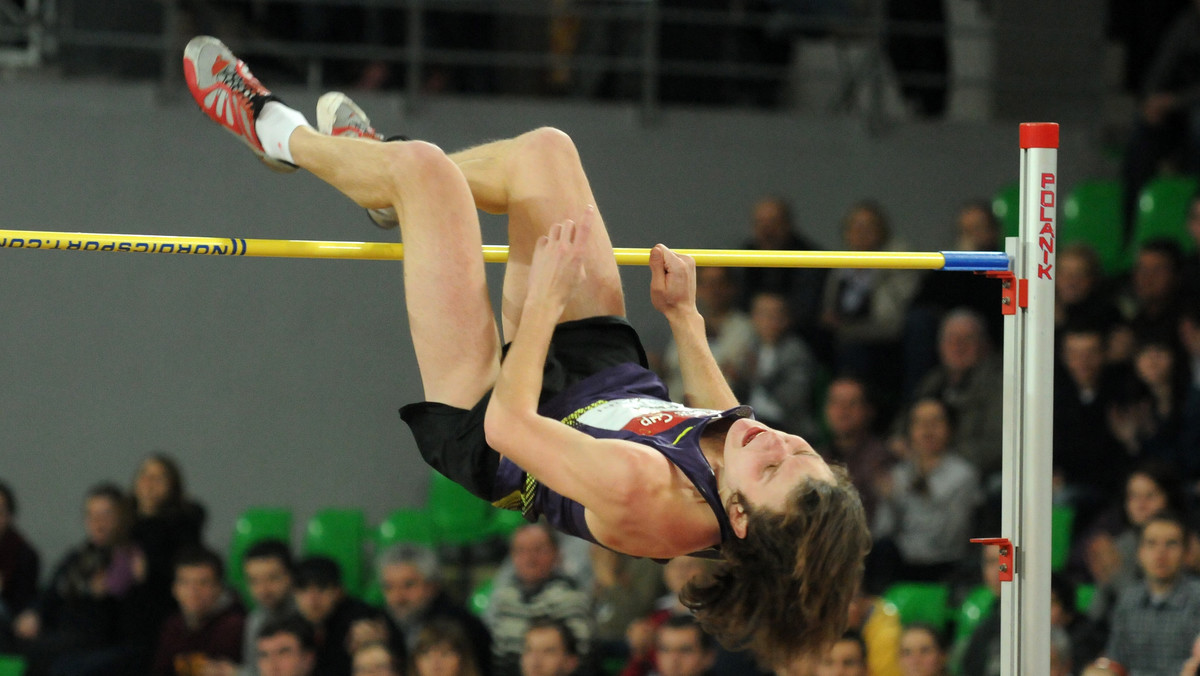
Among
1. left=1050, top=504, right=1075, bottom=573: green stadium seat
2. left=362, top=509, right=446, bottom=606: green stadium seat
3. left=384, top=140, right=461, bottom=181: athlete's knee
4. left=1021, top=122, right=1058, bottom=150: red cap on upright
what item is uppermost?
left=1021, top=122, right=1058, bottom=150: red cap on upright

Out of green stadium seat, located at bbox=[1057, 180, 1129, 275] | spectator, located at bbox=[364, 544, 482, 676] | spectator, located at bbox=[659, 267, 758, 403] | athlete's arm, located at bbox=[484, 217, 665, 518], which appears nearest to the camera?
athlete's arm, located at bbox=[484, 217, 665, 518]

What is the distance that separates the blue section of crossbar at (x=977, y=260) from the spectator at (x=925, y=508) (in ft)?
7.91

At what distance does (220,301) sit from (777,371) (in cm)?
268

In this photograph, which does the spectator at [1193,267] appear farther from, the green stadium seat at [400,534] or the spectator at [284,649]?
the spectator at [284,649]

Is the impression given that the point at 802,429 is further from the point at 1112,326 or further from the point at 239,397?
the point at 239,397

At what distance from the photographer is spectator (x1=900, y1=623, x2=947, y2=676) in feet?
15.5

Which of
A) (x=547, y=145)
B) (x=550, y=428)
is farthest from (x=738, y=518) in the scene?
(x=547, y=145)

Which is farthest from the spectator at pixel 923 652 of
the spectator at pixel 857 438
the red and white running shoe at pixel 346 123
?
the red and white running shoe at pixel 346 123

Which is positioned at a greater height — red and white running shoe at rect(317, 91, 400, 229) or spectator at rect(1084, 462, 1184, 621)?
red and white running shoe at rect(317, 91, 400, 229)

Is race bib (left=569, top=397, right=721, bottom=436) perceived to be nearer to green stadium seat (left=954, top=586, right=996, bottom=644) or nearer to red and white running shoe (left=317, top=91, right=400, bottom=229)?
red and white running shoe (left=317, top=91, right=400, bottom=229)

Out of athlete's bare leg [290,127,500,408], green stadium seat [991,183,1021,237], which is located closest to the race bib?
Result: athlete's bare leg [290,127,500,408]

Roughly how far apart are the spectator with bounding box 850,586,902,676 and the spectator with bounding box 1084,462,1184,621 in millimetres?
650

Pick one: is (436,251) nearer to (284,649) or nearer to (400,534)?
(284,649)

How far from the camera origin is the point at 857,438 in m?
6.02
